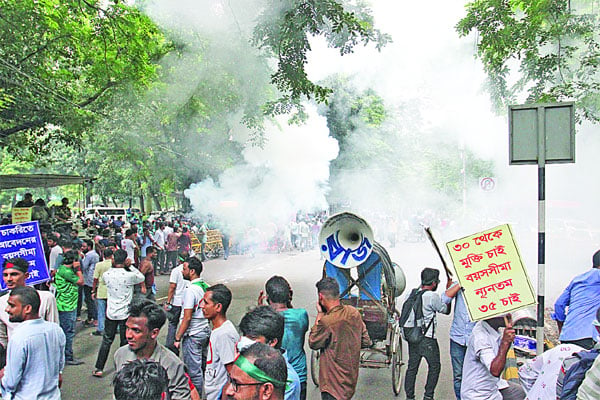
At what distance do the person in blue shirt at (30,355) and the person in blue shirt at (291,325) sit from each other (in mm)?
1459

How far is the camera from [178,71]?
14500 mm

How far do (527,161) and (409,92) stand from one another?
1372 centimetres

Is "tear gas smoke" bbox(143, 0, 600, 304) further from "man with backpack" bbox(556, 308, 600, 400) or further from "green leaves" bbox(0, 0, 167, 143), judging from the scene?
"man with backpack" bbox(556, 308, 600, 400)

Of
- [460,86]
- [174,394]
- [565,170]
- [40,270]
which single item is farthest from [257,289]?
[565,170]

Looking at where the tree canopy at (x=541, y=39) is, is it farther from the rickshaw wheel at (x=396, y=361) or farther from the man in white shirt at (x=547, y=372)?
the man in white shirt at (x=547, y=372)

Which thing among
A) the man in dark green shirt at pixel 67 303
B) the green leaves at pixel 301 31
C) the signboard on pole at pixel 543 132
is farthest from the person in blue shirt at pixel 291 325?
the green leaves at pixel 301 31

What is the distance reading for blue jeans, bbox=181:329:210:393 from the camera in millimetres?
4508

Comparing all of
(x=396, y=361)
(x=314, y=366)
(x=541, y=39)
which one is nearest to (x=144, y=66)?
(x=541, y=39)

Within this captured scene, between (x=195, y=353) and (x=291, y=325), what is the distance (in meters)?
1.34

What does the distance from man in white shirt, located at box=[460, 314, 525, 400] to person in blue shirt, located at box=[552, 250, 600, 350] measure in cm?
135

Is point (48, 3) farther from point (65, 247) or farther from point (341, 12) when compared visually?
point (341, 12)

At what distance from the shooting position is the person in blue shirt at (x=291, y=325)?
367cm

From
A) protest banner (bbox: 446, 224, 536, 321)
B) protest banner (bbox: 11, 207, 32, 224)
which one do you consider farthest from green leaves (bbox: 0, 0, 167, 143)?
protest banner (bbox: 446, 224, 536, 321)

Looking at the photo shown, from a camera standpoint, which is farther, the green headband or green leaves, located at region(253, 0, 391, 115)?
green leaves, located at region(253, 0, 391, 115)
